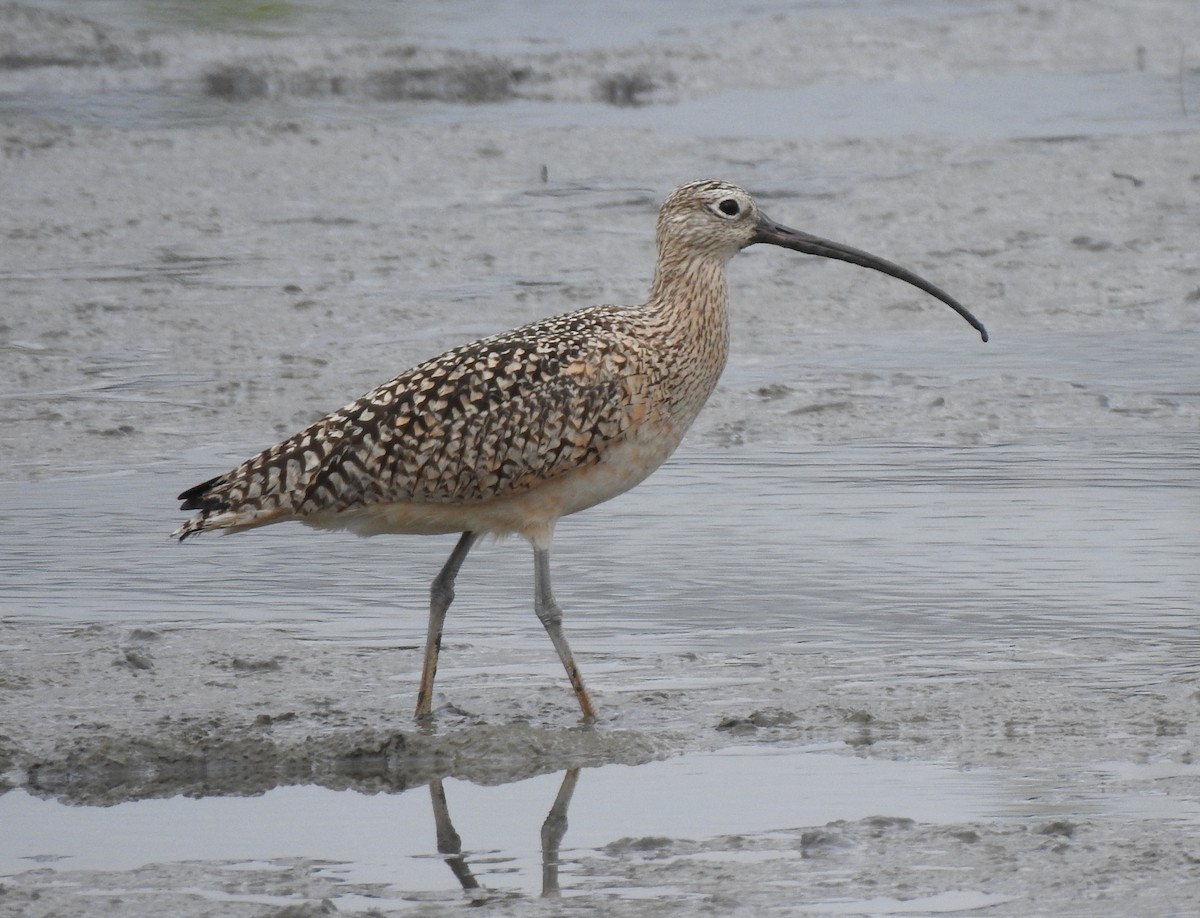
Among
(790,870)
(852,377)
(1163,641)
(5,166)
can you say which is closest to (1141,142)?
(852,377)

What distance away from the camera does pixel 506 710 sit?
6344 millimetres

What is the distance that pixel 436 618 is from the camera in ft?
21.2

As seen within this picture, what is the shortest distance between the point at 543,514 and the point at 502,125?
9.47m

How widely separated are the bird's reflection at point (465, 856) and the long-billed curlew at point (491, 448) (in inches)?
19.4

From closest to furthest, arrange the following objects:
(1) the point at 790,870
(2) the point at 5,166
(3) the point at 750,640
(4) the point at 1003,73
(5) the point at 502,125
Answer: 1. (1) the point at 790,870
2. (3) the point at 750,640
3. (2) the point at 5,166
4. (5) the point at 502,125
5. (4) the point at 1003,73

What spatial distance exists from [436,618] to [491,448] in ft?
1.63

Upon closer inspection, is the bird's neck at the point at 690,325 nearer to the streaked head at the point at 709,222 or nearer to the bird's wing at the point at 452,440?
the streaked head at the point at 709,222

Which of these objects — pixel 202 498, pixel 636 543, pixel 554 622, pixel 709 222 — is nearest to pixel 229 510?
pixel 202 498

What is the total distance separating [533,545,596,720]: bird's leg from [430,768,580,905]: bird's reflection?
354 millimetres

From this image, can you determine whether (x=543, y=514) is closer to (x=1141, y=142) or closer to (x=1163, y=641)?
(x=1163, y=641)

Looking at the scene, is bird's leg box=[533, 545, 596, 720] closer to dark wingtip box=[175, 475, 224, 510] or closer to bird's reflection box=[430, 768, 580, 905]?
bird's reflection box=[430, 768, 580, 905]

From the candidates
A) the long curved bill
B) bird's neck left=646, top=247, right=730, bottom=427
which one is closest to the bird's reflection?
bird's neck left=646, top=247, right=730, bottom=427

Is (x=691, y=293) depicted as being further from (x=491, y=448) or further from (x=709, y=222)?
(x=491, y=448)

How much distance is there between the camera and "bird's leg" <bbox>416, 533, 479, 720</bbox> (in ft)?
20.6
